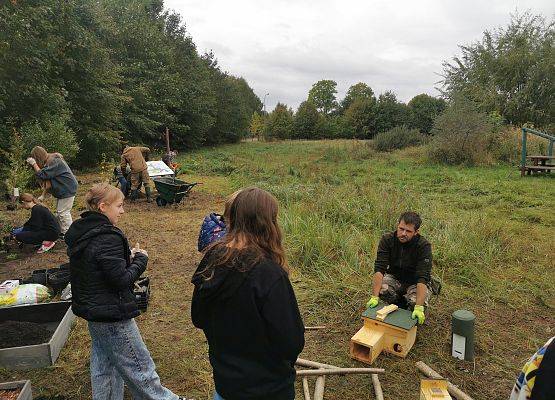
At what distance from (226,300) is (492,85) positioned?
1051 inches

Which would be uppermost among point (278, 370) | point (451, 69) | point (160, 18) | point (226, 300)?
point (160, 18)

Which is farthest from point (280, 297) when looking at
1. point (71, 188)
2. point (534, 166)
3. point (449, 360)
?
point (534, 166)

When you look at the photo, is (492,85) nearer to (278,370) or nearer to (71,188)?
(71,188)

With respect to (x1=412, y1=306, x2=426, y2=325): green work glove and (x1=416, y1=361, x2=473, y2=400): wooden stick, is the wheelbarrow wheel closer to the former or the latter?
(x1=412, y1=306, x2=426, y2=325): green work glove

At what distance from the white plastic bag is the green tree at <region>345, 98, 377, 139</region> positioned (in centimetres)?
4543

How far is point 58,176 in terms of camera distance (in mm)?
6152

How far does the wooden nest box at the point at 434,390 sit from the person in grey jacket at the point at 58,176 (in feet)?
18.5

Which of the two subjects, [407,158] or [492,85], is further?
[492,85]

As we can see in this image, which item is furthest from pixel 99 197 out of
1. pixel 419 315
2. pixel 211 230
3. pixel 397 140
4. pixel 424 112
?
pixel 424 112

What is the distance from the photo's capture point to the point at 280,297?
1.61 meters

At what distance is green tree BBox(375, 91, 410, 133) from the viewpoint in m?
45.1

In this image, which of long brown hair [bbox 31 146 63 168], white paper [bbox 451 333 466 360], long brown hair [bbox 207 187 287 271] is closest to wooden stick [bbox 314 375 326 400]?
white paper [bbox 451 333 466 360]

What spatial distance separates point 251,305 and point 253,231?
301 mm

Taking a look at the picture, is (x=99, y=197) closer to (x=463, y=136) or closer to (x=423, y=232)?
(x=423, y=232)
